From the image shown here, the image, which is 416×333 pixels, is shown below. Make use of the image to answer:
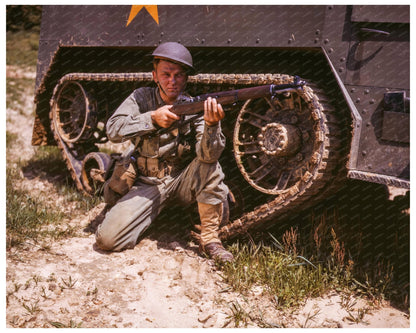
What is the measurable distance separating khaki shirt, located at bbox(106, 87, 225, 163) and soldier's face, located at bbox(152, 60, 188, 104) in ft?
0.64

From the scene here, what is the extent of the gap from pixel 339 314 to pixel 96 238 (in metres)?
2.18

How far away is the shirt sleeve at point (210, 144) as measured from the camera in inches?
138

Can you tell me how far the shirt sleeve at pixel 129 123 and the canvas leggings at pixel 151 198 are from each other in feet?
1.89

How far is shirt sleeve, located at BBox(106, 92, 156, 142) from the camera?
12.0 feet

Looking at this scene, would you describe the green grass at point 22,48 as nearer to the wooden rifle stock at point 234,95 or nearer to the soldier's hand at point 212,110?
the wooden rifle stock at point 234,95

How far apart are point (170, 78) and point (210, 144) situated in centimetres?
68

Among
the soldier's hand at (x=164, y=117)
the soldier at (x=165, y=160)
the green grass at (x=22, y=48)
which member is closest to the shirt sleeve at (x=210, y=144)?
the soldier at (x=165, y=160)

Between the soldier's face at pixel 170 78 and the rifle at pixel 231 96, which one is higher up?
the soldier's face at pixel 170 78

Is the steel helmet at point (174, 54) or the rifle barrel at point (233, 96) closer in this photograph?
the rifle barrel at point (233, 96)

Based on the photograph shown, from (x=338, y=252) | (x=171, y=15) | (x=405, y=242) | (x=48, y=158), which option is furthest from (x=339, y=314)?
(x=48, y=158)

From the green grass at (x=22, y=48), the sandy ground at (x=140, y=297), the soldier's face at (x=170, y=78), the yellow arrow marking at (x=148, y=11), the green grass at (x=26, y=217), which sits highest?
the green grass at (x=22, y=48)

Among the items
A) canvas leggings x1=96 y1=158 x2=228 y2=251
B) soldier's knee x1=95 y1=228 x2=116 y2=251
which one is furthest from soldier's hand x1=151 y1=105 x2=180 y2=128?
soldier's knee x1=95 y1=228 x2=116 y2=251

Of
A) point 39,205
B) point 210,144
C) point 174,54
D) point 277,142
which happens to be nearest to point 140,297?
point 210,144

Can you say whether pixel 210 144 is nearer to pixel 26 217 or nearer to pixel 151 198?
pixel 151 198
